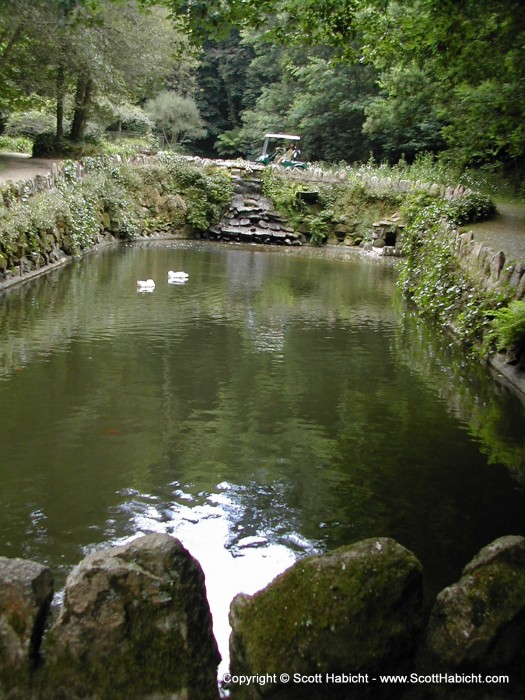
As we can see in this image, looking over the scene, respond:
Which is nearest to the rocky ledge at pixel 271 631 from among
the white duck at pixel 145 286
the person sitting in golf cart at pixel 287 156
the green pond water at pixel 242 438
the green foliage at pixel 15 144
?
the green pond water at pixel 242 438

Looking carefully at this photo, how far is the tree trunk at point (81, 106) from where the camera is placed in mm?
28997

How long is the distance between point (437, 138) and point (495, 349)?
2849cm

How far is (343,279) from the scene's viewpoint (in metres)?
18.2

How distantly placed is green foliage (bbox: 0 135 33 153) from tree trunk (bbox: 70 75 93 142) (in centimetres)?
337

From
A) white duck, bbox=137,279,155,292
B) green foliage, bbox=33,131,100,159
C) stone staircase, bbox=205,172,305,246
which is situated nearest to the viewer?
white duck, bbox=137,279,155,292

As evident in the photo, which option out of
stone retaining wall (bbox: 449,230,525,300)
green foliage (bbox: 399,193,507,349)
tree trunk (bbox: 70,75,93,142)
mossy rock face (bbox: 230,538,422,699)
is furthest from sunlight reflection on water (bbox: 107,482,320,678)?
tree trunk (bbox: 70,75,93,142)

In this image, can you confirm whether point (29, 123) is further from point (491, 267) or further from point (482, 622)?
point (482, 622)

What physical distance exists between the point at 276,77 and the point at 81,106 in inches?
1117

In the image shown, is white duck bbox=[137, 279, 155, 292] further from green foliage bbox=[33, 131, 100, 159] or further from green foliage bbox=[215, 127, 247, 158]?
green foliage bbox=[215, 127, 247, 158]

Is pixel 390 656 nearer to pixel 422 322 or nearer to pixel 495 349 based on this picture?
pixel 495 349

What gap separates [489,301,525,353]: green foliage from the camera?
8.63 m

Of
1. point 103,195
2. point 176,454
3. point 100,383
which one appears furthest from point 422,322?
point 103,195

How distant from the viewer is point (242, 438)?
658cm

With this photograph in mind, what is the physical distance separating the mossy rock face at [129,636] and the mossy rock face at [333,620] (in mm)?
212
